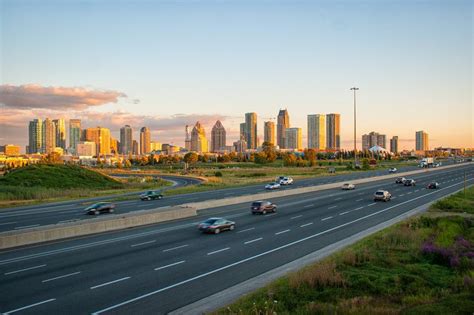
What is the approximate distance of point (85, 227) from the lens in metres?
26.9

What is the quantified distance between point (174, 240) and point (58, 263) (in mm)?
7203

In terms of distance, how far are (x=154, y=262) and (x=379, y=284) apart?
31.6 ft

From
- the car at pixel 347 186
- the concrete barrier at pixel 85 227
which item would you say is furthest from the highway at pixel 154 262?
the car at pixel 347 186

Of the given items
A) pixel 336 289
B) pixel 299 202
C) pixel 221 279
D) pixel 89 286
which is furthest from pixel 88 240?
pixel 299 202

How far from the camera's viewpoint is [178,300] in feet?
46.8

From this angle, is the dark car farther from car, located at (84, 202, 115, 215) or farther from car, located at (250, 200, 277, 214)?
car, located at (84, 202, 115, 215)

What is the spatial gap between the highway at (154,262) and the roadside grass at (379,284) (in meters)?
2.30

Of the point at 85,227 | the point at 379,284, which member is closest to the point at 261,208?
the point at 85,227

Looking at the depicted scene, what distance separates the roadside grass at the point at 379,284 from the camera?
12.7m

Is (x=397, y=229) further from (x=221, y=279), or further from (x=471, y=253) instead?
(x=221, y=279)

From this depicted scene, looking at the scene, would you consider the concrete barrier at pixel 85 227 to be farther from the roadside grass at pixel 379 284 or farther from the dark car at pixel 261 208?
the roadside grass at pixel 379 284

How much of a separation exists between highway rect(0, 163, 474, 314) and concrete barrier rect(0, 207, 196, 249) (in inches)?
37.4

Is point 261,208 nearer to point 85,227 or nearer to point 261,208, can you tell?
point 261,208

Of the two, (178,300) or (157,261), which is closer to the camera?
(178,300)
